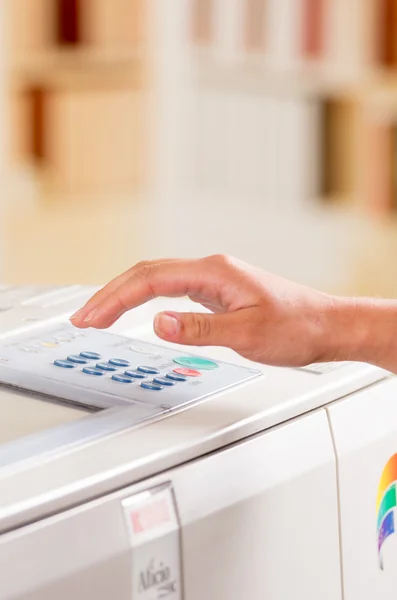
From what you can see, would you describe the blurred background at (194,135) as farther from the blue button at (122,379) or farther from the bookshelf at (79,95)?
the blue button at (122,379)

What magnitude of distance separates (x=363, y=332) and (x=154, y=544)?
0.20 meters

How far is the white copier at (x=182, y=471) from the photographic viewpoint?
0.41 metres

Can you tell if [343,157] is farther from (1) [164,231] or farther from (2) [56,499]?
(2) [56,499]

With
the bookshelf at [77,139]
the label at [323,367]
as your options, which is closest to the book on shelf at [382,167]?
the bookshelf at [77,139]

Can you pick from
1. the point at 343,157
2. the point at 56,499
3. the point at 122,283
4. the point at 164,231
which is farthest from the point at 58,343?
the point at 343,157

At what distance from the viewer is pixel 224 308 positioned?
0.54 meters

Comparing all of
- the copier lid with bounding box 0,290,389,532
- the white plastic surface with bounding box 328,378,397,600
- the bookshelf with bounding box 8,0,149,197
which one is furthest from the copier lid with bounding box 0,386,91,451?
the bookshelf with bounding box 8,0,149,197

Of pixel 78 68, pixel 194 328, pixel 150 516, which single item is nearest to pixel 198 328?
pixel 194 328

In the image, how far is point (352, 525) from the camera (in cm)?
56

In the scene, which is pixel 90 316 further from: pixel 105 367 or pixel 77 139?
pixel 77 139

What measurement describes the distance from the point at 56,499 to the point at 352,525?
215mm

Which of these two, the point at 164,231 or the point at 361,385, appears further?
the point at 164,231

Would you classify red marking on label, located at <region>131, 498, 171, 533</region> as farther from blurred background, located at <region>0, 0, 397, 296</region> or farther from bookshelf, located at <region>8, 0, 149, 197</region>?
bookshelf, located at <region>8, 0, 149, 197</region>

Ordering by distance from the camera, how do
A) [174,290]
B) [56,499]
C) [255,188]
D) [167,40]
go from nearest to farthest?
[56,499] < [174,290] < [167,40] < [255,188]
